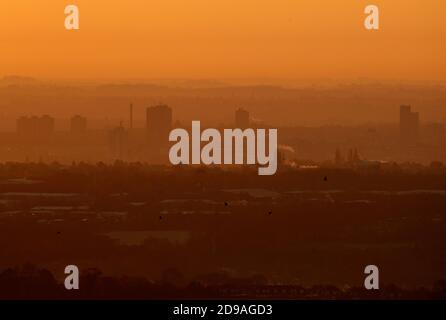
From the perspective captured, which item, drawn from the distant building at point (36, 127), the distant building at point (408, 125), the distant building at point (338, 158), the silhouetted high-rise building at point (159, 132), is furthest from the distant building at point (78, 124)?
the distant building at point (408, 125)

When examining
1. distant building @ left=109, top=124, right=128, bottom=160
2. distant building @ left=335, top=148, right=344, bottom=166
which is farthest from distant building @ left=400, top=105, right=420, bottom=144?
distant building @ left=109, top=124, right=128, bottom=160

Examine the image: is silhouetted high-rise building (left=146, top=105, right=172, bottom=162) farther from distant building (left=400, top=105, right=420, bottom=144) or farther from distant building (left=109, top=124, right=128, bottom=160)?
distant building (left=400, top=105, right=420, bottom=144)

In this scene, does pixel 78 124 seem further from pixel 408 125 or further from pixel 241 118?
pixel 408 125

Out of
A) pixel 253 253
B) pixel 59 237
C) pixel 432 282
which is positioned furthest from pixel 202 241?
pixel 432 282

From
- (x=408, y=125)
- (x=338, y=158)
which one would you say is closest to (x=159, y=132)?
(x=338, y=158)

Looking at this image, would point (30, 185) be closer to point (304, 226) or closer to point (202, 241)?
point (202, 241)

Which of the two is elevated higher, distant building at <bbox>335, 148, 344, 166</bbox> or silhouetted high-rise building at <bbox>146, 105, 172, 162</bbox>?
silhouetted high-rise building at <bbox>146, 105, 172, 162</bbox>
